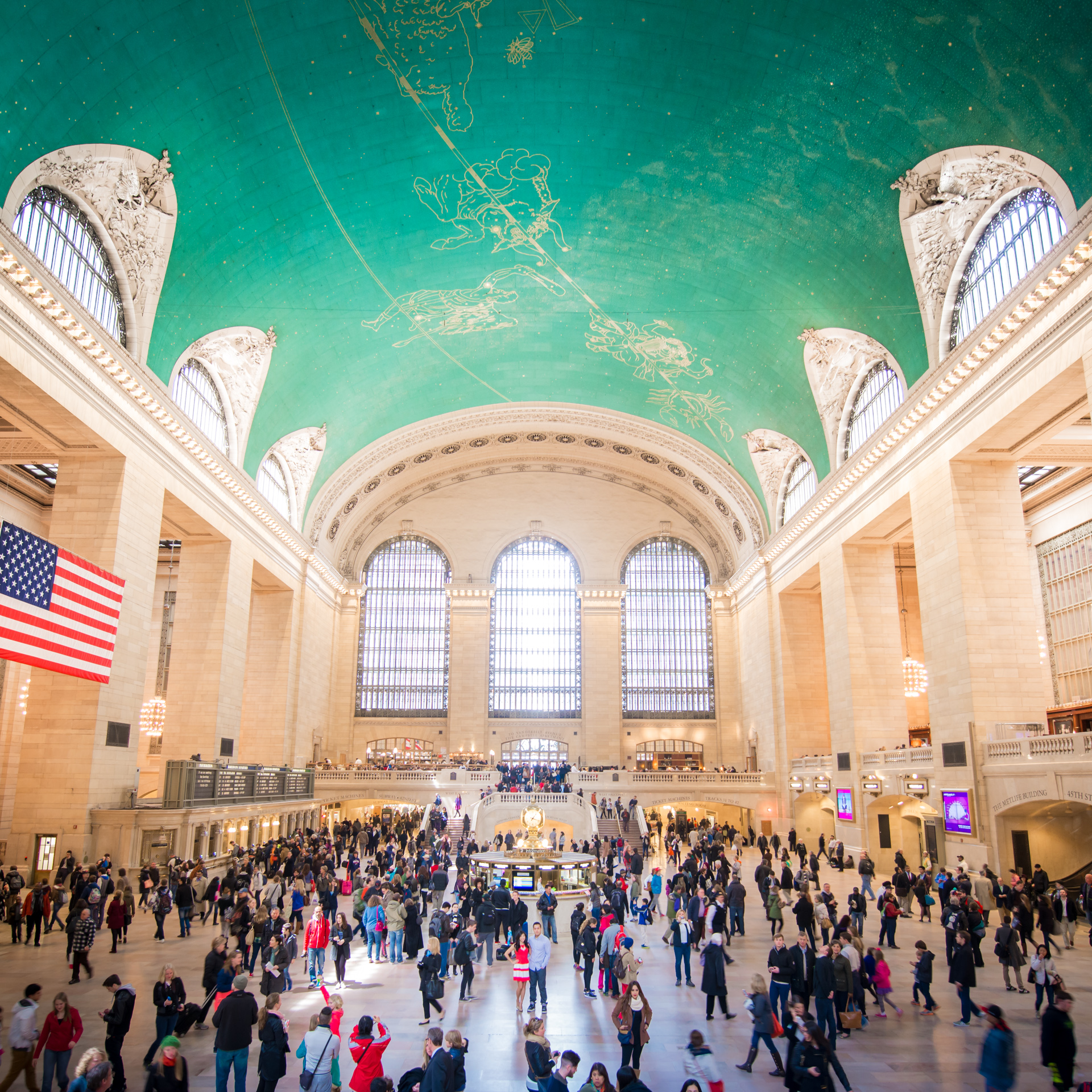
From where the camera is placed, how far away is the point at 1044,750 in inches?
655

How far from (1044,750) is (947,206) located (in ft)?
38.5

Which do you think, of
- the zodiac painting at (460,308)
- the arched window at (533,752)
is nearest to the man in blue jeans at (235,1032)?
the zodiac painting at (460,308)

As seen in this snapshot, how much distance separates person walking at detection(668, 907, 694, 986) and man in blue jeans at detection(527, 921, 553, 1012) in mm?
2194

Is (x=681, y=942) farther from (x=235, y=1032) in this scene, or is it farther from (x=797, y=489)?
(x=797, y=489)

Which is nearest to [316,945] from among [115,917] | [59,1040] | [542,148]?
[115,917]

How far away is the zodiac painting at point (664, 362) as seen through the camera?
2905 cm

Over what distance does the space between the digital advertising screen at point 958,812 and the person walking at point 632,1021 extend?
520 inches

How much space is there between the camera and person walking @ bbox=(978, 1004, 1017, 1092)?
6.39 meters

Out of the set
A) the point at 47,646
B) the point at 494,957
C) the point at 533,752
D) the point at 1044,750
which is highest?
the point at 47,646

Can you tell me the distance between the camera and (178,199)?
19.0m

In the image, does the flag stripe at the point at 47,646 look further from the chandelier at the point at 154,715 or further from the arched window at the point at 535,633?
the arched window at the point at 535,633

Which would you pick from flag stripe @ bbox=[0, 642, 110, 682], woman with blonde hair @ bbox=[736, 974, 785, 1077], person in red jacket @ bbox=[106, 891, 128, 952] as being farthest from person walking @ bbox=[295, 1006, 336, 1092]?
flag stripe @ bbox=[0, 642, 110, 682]

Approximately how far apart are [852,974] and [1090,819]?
12.0m

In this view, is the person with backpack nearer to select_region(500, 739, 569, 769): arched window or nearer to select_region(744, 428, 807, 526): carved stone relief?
select_region(744, 428, 807, 526): carved stone relief
